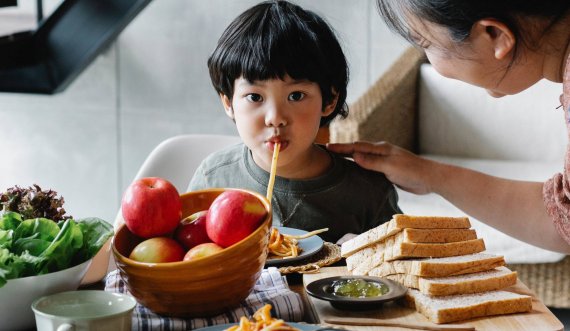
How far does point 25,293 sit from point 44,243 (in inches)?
3.5

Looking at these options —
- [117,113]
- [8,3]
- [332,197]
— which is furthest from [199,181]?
[117,113]

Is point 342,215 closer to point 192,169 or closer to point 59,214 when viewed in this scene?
point 192,169

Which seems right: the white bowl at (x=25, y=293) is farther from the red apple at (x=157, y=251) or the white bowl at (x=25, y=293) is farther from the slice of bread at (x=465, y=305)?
the slice of bread at (x=465, y=305)

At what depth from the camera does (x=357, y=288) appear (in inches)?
48.1

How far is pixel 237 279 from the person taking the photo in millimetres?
1136

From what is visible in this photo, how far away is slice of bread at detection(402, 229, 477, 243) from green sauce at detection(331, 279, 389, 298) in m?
0.10

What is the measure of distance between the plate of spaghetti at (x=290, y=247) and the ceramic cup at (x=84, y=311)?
1.14 feet

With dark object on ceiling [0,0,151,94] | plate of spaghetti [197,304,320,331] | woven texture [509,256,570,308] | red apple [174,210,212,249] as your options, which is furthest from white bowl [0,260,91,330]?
dark object on ceiling [0,0,151,94]

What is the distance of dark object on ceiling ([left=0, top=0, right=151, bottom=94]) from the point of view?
391 centimetres

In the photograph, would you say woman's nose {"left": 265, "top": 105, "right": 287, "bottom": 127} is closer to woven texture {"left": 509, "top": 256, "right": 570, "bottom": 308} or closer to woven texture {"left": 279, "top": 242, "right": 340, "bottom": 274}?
woven texture {"left": 279, "top": 242, "right": 340, "bottom": 274}

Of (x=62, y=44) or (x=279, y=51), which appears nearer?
(x=279, y=51)

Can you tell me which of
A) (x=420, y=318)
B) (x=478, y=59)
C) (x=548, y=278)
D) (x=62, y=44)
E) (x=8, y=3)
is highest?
(x=8, y=3)

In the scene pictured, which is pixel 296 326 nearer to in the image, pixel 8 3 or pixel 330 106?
pixel 330 106

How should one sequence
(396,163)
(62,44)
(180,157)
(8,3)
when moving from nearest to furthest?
(396,163), (180,157), (8,3), (62,44)
